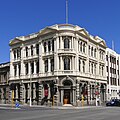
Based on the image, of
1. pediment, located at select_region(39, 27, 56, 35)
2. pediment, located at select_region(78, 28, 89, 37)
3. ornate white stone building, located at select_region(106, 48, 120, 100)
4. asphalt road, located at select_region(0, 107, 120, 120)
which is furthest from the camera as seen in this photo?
ornate white stone building, located at select_region(106, 48, 120, 100)

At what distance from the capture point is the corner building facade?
174 ft

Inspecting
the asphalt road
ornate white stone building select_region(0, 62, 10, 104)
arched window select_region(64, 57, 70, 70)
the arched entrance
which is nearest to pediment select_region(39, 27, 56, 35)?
arched window select_region(64, 57, 70, 70)

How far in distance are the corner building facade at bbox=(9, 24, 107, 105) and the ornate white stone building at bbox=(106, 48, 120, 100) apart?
19.8ft

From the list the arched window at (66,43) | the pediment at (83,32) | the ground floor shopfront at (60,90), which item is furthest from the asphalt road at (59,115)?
the pediment at (83,32)

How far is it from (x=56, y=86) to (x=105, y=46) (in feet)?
74.0

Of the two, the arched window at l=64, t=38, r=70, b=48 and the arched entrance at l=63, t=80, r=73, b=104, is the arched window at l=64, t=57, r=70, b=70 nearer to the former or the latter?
the arched window at l=64, t=38, r=70, b=48

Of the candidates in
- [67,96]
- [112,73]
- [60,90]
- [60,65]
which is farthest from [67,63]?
[112,73]

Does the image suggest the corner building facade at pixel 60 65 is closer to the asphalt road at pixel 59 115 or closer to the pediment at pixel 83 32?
the pediment at pixel 83 32

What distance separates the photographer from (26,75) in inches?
2400

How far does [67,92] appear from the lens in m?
53.3

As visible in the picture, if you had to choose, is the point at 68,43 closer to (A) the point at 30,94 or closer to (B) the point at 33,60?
(B) the point at 33,60

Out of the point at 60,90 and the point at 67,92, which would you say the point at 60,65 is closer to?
the point at 60,90

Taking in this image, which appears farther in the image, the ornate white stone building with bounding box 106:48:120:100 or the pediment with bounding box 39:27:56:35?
the ornate white stone building with bounding box 106:48:120:100

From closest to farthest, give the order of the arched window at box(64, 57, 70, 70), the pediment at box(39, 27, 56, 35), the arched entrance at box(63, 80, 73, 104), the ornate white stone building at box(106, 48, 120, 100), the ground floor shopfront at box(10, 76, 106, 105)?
1. the ground floor shopfront at box(10, 76, 106, 105)
2. the arched entrance at box(63, 80, 73, 104)
3. the arched window at box(64, 57, 70, 70)
4. the pediment at box(39, 27, 56, 35)
5. the ornate white stone building at box(106, 48, 120, 100)
